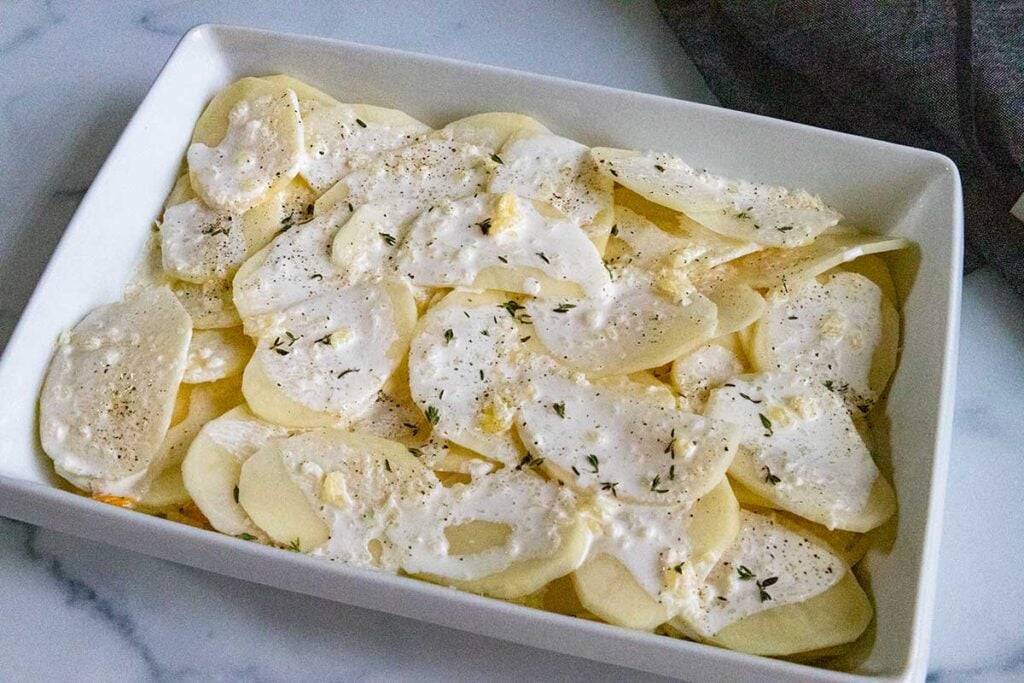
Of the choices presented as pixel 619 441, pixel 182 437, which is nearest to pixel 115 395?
pixel 182 437

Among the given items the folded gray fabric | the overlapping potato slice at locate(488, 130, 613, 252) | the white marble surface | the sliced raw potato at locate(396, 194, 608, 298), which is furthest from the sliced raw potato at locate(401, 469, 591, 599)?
the folded gray fabric

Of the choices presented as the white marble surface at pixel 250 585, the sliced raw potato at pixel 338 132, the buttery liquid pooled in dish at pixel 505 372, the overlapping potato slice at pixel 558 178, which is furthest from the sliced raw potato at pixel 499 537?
the sliced raw potato at pixel 338 132

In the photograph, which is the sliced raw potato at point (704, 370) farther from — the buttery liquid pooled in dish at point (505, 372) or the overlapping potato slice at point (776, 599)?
the overlapping potato slice at point (776, 599)

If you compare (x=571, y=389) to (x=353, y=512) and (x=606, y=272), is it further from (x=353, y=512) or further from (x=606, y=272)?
(x=353, y=512)

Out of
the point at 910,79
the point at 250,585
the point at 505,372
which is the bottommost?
the point at 250,585

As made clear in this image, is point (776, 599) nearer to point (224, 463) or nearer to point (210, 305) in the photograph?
point (224, 463)

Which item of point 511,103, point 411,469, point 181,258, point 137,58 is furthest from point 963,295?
point 137,58
